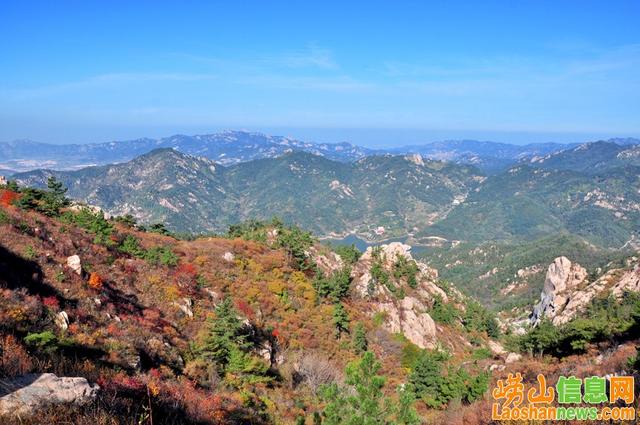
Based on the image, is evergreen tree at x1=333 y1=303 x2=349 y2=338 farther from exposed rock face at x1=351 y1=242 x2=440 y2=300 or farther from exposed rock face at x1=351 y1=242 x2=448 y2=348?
exposed rock face at x1=351 y1=242 x2=440 y2=300

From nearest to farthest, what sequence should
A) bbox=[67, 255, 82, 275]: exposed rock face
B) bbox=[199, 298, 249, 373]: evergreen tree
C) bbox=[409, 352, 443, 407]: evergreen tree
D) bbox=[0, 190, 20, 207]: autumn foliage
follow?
bbox=[199, 298, 249, 373]: evergreen tree, bbox=[67, 255, 82, 275]: exposed rock face, bbox=[409, 352, 443, 407]: evergreen tree, bbox=[0, 190, 20, 207]: autumn foliage

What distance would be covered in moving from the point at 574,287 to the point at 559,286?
7580 mm

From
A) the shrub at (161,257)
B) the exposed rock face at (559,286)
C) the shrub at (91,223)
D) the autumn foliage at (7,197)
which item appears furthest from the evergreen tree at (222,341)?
the exposed rock face at (559,286)

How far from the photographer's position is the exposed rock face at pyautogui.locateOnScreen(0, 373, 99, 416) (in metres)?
6.70

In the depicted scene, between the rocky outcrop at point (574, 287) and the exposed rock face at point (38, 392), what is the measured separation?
7695 centimetres

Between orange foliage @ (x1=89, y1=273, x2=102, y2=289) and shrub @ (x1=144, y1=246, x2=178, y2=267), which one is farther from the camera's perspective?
shrub @ (x1=144, y1=246, x2=178, y2=267)

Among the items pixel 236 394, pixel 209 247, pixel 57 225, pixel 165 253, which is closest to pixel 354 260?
pixel 209 247

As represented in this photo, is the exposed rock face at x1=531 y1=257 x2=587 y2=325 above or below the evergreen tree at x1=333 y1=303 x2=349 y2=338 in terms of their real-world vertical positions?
below

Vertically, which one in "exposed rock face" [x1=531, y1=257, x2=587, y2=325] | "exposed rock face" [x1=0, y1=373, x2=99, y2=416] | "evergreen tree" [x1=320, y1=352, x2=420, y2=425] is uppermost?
"exposed rock face" [x1=0, y1=373, x2=99, y2=416]

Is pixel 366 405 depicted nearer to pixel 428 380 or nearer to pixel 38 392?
pixel 38 392

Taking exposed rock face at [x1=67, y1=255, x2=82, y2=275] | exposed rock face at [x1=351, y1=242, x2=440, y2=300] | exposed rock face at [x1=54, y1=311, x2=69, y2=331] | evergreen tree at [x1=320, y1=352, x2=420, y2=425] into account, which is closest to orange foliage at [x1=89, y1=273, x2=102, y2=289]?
exposed rock face at [x1=67, y1=255, x2=82, y2=275]

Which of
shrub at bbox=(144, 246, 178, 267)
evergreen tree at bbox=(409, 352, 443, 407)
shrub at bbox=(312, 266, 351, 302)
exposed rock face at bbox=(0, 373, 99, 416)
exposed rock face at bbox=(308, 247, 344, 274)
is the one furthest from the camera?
exposed rock face at bbox=(308, 247, 344, 274)

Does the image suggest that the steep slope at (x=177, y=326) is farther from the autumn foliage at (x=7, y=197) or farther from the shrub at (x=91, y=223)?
the autumn foliage at (x=7, y=197)

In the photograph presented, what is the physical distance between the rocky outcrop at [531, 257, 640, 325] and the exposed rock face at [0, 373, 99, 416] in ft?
252
